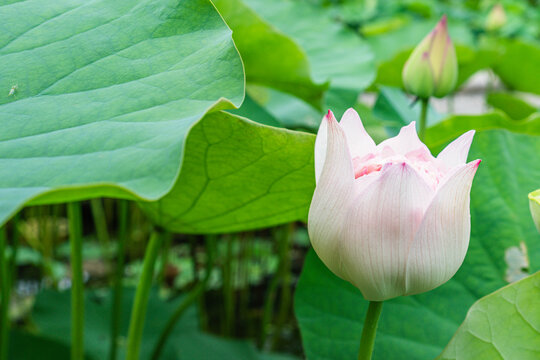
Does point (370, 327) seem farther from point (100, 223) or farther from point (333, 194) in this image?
point (100, 223)

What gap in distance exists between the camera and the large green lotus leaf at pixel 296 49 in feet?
2.54

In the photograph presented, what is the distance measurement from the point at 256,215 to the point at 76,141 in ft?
0.82

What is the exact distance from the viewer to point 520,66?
1622 mm

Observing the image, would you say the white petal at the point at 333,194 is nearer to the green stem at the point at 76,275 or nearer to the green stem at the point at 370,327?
the green stem at the point at 370,327

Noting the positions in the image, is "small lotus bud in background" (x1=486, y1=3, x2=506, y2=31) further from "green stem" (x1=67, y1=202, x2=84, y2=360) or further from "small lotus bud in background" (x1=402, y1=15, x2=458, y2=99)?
"green stem" (x1=67, y1=202, x2=84, y2=360)

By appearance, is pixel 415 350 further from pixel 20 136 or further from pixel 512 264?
pixel 20 136

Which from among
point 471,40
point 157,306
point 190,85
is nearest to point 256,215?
point 190,85

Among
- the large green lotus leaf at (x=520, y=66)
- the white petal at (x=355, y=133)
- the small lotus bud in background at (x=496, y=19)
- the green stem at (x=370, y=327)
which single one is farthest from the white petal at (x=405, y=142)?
the small lotus bud in background at (x=496, y=19)

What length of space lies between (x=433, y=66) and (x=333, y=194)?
1.39ft

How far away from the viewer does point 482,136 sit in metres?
0.61

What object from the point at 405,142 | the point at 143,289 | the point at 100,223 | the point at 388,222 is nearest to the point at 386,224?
the point at 388,222

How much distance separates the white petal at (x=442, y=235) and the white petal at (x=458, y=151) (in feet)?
0.17

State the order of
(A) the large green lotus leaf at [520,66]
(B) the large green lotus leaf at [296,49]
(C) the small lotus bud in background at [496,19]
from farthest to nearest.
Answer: (C) the small lotus bud in background at [496,19]
(A) the large green lotus leaf at [520,66]
(B) the large green lotus leaf at [296,49]

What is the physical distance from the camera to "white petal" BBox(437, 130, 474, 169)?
1.28ft
